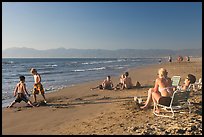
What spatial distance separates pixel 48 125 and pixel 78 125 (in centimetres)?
74

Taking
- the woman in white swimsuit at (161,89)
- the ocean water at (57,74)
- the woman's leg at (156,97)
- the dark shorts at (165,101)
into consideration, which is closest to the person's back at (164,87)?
the woman in white swimsuit at (161,89)

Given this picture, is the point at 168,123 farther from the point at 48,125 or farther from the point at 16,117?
the point at 16,117

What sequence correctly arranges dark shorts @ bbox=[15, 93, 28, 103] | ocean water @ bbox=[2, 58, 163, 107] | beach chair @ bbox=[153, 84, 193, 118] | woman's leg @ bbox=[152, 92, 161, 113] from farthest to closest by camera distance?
ocean water @ bbox=[2, 58, 163, 107] → dark shorts @ bbox=[15, 93, 28, 103] → woman's leg @ bbox=[152, 92, 161, 113] → beach chair @ bbox=[153, 84, 193, 118]

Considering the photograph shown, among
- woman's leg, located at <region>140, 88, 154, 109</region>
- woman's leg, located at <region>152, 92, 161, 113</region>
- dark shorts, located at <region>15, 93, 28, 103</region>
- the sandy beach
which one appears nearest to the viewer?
the sandy beach

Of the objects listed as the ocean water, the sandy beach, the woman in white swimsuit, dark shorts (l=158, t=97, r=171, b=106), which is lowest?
the ocean water

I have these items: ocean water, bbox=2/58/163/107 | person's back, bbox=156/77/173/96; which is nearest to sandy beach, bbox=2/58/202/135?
person's back, bbox=156/77/173/96

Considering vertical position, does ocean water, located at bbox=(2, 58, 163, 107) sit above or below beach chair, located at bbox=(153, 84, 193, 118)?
below

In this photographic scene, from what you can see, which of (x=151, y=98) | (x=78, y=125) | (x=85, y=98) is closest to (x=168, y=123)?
(x=151, y=98)

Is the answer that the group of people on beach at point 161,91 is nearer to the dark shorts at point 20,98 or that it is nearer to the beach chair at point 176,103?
the beach chair at point 176,103

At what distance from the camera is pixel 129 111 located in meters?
7.36

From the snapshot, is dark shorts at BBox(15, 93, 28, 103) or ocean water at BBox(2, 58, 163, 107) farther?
ocean water at BBox(2, 58, 163, 107)

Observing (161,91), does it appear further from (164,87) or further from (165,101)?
(165,101)

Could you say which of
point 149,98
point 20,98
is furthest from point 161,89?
point 20,98

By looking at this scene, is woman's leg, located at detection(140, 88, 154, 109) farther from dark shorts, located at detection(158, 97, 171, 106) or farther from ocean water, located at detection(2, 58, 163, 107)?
ocean water, located at detection(2, 58, 163, 107)
